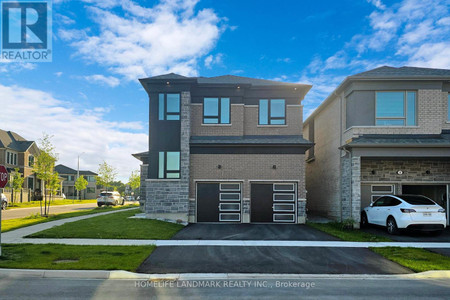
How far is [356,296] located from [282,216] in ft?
36.5

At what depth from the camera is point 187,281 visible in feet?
23.5

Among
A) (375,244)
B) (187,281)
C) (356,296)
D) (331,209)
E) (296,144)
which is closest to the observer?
(356,296)

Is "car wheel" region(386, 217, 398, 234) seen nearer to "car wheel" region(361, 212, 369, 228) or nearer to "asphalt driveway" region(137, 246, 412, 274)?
"car wheel" region(361, 212, 369, 228)

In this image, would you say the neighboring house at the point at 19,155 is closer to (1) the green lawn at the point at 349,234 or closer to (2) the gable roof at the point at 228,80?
(2) the gable roof at the point at 228,80

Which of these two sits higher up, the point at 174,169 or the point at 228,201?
the point at 174,169

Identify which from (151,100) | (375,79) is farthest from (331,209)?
(151,100)

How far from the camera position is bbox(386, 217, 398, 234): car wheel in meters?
13.3

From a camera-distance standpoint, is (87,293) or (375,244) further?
(375,244)

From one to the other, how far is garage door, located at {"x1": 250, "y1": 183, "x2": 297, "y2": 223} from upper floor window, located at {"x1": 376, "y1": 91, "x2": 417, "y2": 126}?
5762mm

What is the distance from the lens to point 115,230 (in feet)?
43.2

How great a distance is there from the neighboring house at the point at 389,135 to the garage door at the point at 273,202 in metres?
2.59

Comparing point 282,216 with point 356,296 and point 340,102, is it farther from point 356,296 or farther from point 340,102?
point 356,296

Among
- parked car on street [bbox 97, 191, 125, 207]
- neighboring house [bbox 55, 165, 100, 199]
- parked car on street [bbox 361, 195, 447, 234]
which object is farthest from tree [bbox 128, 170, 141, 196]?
parked car on street [bbox 361, 195, 447, 234]

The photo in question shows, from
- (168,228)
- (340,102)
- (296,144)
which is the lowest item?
(168,228)
